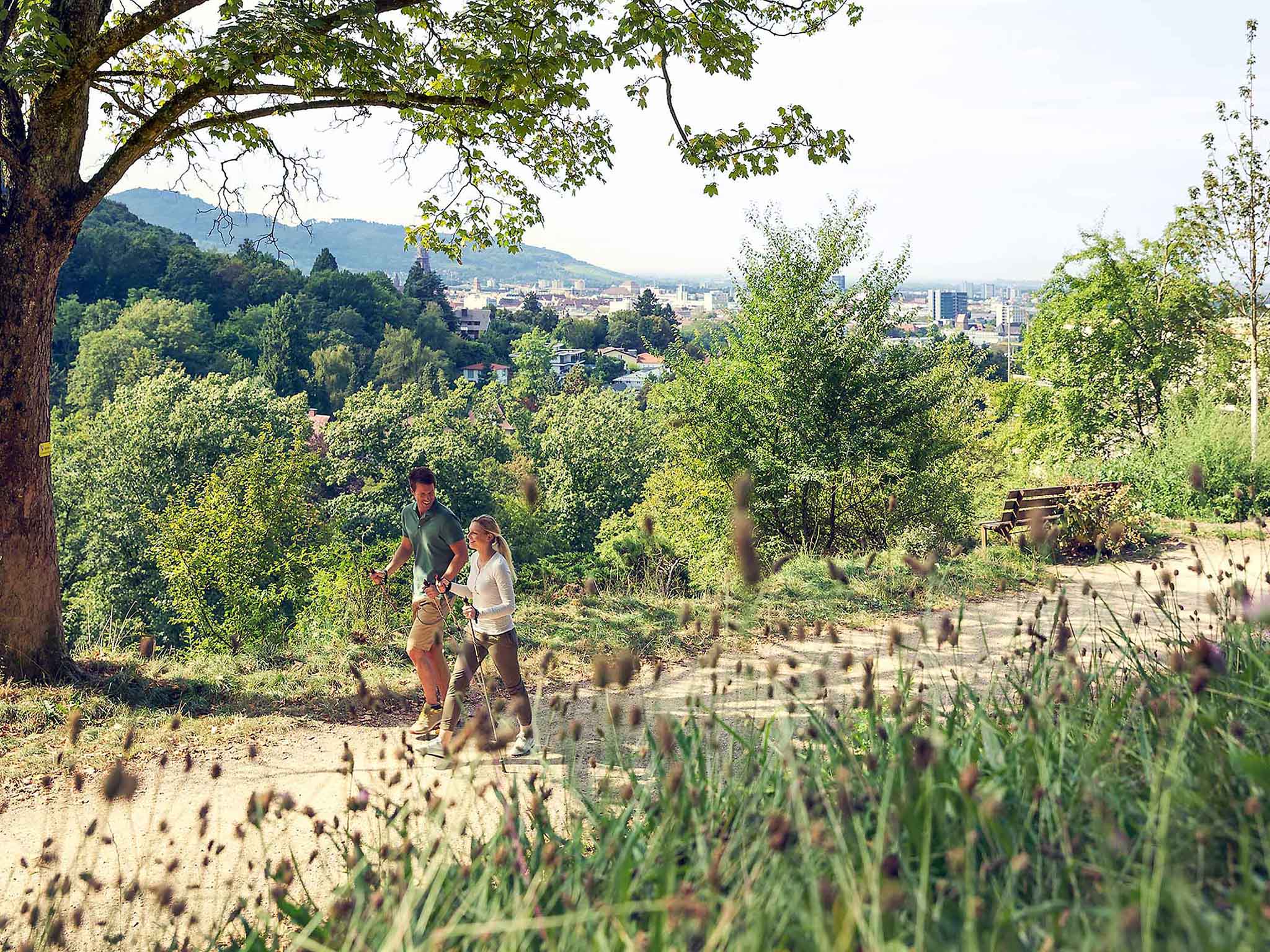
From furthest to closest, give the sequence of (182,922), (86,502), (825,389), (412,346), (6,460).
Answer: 1. (412,346)
2. (86,502)
3. (825,389)
4. (6,460)
5. (182,922)

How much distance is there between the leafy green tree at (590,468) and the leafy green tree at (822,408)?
36.1 m

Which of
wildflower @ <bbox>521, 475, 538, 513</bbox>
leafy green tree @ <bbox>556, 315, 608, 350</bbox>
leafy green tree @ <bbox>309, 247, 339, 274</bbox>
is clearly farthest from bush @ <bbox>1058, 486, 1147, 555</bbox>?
leafy green tree @ <bbox>556, 315, 608, 350</bbox>

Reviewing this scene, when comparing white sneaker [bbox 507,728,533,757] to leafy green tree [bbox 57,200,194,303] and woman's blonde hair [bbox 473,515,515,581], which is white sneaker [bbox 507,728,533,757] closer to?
woman's blonde hair [bbox 473,515,515,581]

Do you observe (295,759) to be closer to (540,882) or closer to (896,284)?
(540,882)

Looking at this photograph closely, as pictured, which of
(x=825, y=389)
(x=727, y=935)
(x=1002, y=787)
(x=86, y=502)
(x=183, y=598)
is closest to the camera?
(x=727, y=935)

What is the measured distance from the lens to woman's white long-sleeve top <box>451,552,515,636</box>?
19.4 ft

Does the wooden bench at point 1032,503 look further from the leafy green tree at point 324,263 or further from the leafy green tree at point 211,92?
the leafy green tree at point 324,263

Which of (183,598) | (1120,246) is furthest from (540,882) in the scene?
(1120,246)

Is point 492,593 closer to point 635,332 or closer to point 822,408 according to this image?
point 822,408

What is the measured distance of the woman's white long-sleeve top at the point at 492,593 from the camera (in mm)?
5910

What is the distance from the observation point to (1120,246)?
28.0 m

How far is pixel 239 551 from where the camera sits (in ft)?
89.1

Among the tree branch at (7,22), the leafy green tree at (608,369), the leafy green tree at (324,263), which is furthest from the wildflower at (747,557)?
the leafy green tree at (608,369)

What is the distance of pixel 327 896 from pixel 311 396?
77.1 m
